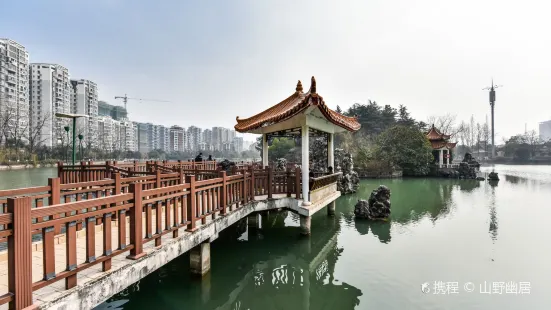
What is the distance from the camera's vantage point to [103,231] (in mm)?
2775

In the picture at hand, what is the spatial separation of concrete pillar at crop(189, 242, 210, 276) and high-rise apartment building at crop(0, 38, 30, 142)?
43.3 metres

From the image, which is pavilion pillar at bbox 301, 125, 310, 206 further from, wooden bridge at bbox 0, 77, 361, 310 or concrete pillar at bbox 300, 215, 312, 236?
concrete pillar at bbox 300, 215, 312, 236

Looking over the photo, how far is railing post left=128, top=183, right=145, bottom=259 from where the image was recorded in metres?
3.13

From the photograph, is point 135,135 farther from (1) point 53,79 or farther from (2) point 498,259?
(2) point 498,259

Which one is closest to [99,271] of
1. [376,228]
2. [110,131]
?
[376,228]

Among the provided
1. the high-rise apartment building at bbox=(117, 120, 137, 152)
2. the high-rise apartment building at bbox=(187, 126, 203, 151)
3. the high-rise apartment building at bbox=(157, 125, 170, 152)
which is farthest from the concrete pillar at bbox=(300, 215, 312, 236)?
the high-rise apartment building at bbox=(187, 126, 203, 151)

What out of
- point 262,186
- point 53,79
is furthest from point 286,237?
point 53,79

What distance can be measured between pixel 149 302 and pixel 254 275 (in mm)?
1858

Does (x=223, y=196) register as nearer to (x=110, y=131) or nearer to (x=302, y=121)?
(x=302, y=121)

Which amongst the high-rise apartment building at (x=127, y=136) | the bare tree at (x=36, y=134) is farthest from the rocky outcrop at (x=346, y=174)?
the high-rise apartment building at (x=127, y=136)

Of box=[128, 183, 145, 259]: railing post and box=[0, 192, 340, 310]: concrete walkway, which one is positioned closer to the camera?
box=[0, 192, 340, 310]: concrete walkway

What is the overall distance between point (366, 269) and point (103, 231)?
471 cm

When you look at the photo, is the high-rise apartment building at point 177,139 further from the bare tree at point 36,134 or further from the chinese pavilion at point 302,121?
the chinese pavilion at point 302,121

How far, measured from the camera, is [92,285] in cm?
264
